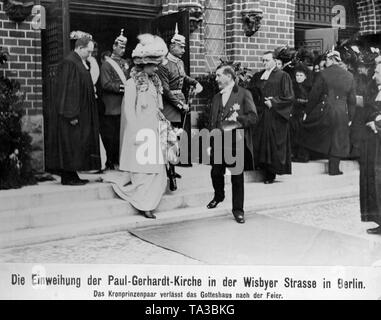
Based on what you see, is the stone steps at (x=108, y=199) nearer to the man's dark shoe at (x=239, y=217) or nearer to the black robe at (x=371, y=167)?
the man's dark shoe at (x=239, y=217)

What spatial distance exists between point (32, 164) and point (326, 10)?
18.2 feet

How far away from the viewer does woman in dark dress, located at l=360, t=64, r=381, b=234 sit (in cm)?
562

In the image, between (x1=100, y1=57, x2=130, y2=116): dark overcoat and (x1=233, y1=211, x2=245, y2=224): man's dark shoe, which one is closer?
(x1=233, y1=211, x2=245, y2=224): man's dark shoe

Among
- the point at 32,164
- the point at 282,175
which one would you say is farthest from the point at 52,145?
the point at 282,175

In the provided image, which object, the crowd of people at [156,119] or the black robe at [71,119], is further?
the black robe at [71,119]

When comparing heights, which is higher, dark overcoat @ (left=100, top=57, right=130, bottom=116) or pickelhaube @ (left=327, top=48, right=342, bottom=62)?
pickelhaube @ (left=327, top=48, right=342, bottom=62)

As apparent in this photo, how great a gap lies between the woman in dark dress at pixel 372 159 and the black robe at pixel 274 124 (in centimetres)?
159

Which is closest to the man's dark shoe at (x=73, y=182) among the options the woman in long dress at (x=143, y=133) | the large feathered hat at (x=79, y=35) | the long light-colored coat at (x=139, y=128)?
the woman in long dress at (x=143, y=133)

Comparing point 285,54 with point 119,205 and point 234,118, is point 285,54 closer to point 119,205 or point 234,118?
point 234,118

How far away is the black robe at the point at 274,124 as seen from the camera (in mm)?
7328

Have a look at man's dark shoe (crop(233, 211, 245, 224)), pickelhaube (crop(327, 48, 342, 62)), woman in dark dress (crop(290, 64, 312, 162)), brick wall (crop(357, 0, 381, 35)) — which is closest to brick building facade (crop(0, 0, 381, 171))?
Answer: brick wall (crop(357, 0, 381, 35))

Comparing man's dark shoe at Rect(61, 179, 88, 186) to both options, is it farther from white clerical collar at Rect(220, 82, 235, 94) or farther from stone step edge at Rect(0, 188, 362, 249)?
white clerical collar at Rect(220, 82, 235, 94)

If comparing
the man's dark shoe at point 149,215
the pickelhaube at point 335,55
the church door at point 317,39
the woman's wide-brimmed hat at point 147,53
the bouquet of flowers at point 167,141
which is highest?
the church door at point 317,39

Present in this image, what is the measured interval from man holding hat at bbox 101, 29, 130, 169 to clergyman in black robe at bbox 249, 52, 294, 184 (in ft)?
5.55
